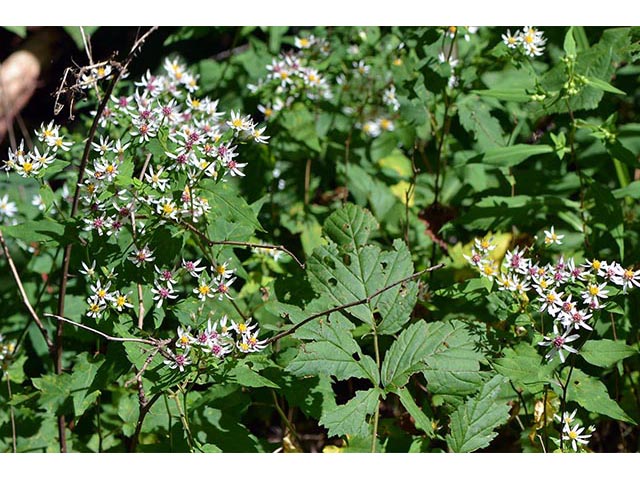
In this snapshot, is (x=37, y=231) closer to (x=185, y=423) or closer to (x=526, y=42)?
(x=185, y=423)

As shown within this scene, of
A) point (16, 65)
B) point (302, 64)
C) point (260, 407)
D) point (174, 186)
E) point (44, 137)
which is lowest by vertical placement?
point (260, 407)

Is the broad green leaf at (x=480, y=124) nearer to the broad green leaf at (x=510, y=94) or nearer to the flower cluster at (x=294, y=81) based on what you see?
the broad green leaf at (x=510, y=94)

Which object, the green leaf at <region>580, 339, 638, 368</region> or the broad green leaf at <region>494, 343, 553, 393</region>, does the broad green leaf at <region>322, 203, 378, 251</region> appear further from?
the green leaf at <region>580, 339, 638, 368</region>

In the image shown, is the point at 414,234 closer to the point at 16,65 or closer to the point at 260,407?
the point at 260,407

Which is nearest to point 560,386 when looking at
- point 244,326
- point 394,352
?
point 394,352

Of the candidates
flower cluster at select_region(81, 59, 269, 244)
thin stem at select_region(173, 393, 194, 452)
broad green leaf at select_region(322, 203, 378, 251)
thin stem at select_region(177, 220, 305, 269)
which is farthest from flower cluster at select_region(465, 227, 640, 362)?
thin stem at select_region(173, 393, 194, 452)

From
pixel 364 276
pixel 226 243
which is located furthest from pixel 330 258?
pixel 226 243

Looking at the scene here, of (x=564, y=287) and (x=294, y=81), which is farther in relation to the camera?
(x=294, y=81)
